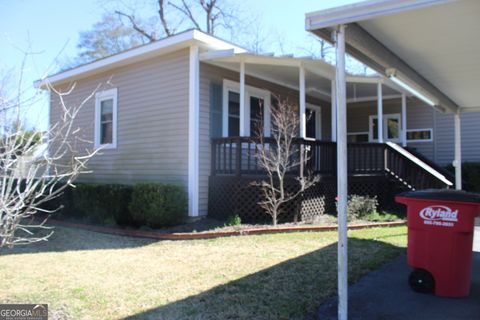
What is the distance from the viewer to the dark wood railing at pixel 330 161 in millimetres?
8656

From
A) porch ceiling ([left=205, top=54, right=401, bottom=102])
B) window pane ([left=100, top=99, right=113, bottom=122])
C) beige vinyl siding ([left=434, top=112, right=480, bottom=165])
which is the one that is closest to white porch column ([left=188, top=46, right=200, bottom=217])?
porch ceiling ([left=205, top=54, right=401, bottom=102])

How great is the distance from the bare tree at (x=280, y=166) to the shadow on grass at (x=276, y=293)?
2.53m

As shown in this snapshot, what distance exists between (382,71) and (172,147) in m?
5.46

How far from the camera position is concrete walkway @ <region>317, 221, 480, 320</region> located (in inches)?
143

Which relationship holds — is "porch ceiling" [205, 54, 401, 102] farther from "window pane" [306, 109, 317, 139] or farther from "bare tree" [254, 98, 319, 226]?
"bare tree" [254, 98, 319, 226]

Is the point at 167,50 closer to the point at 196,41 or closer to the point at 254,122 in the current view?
the point at 196,41

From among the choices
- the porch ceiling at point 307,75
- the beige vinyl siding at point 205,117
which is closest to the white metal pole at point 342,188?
the porch ceiling at point 307,75

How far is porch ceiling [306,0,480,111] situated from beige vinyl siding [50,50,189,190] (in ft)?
16.8

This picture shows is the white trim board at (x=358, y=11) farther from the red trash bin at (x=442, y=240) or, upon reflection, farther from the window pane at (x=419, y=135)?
the window pane at (x=419, y=135)

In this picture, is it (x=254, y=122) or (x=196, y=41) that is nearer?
(x=196, y=41)

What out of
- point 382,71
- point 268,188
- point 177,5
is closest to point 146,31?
point 177,5

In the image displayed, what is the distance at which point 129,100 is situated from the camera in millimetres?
10359

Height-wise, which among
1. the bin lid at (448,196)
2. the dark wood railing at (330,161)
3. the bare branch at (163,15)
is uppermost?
the bare branch at (163,15)

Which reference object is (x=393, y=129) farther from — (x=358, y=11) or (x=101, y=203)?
(x=358, y=11)
